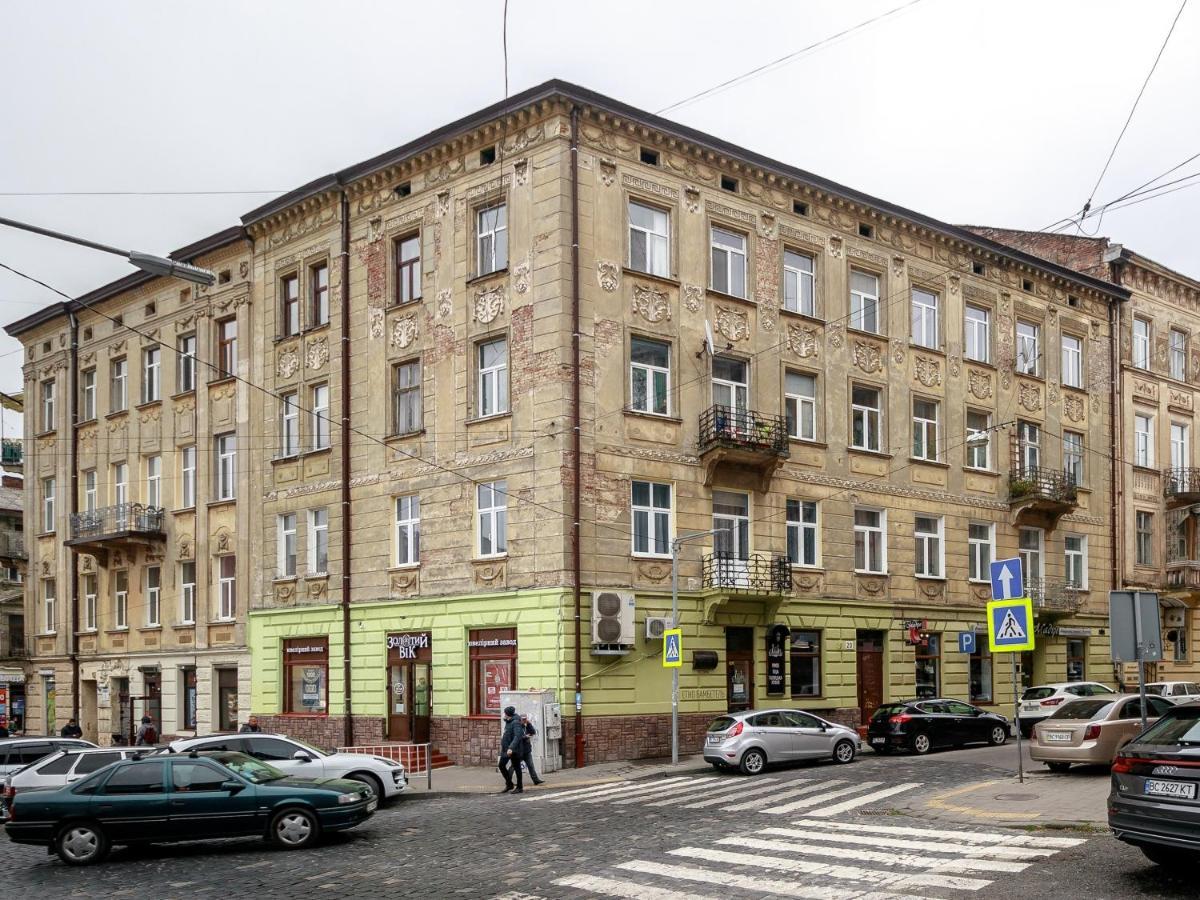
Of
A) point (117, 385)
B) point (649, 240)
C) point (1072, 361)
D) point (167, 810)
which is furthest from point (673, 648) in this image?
point (117, 385)

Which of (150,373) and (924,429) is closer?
(924,429)

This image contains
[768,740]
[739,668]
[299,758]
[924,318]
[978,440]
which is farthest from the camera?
[978,440]

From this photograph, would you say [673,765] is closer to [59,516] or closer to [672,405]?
[672,405]

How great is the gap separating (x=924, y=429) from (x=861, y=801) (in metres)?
19.4

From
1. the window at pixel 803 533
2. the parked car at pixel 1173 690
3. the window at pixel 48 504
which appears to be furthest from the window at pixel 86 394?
the parked car at pixel 1173 690

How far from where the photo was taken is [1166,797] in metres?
12.4

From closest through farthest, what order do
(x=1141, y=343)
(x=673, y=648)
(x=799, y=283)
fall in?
1. (x=673, y=648)
2. (x=799, y=283)
3. (x=1141, y=343)

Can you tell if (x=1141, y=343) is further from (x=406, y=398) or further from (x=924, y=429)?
(x=406, y=398)

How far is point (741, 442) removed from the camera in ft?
103

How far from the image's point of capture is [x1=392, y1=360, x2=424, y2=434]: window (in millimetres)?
33219

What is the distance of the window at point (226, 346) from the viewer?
3941cm

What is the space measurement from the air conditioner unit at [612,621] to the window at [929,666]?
37.2ft

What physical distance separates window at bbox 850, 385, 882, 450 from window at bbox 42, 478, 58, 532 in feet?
94.7

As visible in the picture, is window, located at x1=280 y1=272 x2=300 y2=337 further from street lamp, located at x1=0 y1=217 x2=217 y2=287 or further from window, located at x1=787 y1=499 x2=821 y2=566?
street lamp, located at x1=0 y1=217 x2=217 y2=287
